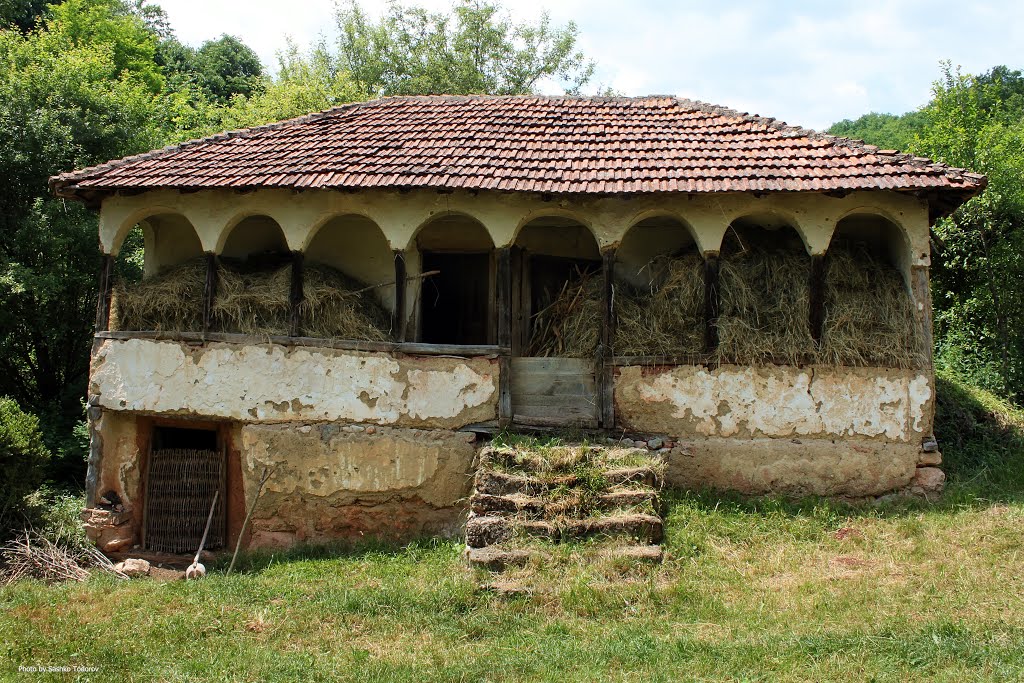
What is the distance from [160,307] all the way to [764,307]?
7139 millimetres

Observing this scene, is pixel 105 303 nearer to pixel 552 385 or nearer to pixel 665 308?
pixel 552 385

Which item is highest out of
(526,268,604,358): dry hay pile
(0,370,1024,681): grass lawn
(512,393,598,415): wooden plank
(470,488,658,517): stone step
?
(526,268,604,358): dry hay pile

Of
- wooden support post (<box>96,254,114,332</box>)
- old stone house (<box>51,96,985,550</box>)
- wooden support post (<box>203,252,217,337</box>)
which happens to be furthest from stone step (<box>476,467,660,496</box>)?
wooden support post (<box>96,254,114,332</box>)

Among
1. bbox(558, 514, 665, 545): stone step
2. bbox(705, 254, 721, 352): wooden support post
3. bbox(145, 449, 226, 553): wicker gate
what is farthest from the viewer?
bbox(145, 449, 226, 553): wicker gate

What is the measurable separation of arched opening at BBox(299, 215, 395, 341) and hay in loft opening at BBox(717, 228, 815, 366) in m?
4.06

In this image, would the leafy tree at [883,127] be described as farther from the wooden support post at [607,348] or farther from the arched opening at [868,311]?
the wooden support post at [607,348]

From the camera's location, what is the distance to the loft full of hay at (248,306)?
1009cm

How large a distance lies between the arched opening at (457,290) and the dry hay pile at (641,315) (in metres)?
1.08

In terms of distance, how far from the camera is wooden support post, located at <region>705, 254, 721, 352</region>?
9.71 m

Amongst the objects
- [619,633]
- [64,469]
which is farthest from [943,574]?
[64,469]

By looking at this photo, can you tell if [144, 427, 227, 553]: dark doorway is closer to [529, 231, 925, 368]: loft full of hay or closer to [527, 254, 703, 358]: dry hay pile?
[527, 254, 703, 358]: dry hay pile

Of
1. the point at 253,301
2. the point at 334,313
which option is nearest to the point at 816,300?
the point at 334,313

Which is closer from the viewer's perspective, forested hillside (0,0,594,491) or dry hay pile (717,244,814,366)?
dry hay pile (717,244,814,366)

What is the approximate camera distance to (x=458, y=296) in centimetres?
1170
